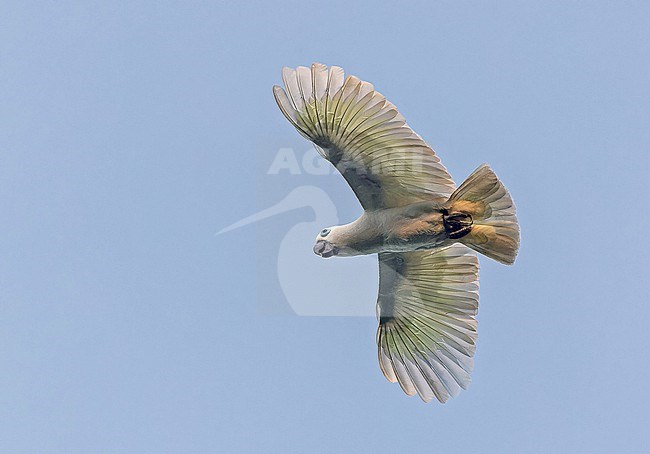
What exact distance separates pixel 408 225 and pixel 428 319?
4.61 feet

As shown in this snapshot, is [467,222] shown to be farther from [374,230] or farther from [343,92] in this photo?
[343,92]

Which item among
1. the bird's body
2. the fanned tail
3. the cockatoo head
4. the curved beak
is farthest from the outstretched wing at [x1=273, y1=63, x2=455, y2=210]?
the curved beak

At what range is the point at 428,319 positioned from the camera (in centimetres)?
1147

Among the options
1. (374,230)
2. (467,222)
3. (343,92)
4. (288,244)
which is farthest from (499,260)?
(288,244)

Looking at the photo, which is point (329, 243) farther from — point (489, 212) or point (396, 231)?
point (489, 212)

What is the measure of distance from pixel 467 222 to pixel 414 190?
2.15 ft

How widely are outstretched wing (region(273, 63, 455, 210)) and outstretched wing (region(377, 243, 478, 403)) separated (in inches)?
39.8

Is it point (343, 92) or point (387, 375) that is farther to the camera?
point (387, 375)

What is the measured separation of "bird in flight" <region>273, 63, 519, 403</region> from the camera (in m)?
9.80

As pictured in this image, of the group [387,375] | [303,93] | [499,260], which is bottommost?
[387,375]

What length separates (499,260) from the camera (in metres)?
10.4

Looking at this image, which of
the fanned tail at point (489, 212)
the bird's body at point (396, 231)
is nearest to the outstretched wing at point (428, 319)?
the bird's body at point (396, 231)

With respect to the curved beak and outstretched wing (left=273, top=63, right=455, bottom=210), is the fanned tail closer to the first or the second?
outstretched wing (left=273, top=63, right=455, bottom=210)

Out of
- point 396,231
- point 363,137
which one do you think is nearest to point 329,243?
point 396,231
